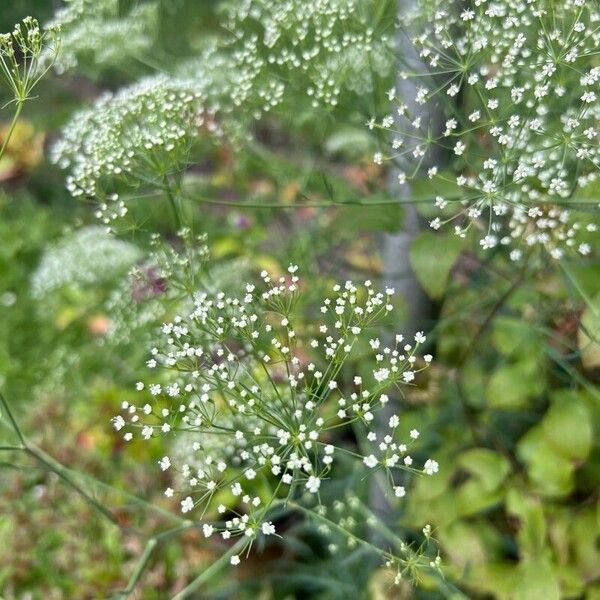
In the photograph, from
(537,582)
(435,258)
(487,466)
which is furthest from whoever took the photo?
(487,466)

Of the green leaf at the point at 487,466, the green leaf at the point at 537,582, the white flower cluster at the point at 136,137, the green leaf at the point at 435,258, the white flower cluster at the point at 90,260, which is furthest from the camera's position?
the white flower cluster at the point at 90,260

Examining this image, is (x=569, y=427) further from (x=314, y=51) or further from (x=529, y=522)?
(x=314, y=51)

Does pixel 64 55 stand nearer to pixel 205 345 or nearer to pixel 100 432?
pixel 205 345

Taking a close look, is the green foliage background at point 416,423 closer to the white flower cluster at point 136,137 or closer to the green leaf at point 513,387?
the green leaf at point 513,387

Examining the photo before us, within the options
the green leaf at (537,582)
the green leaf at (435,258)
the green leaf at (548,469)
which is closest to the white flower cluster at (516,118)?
the green leaf at (435,258)

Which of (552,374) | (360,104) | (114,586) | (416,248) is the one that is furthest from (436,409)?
(114,586)

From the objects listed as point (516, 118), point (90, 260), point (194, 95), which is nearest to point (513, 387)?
point (516, 118)
